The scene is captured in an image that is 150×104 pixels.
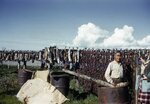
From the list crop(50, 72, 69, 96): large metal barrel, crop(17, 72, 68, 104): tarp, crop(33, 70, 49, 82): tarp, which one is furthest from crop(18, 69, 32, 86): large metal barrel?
crop(50, 72, 69, 96): large metal barrel

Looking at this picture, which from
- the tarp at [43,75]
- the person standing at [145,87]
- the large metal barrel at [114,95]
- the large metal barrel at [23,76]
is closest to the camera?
the large metal barrel at [114,95]

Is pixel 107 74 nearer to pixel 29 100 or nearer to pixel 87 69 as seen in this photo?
pixel 29 100

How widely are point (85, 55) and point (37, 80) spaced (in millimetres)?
3944

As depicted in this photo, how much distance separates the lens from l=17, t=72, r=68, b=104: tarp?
1071cm

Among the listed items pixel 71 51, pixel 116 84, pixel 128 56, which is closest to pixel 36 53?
pixel 71 51

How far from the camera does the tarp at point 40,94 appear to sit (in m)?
10.7

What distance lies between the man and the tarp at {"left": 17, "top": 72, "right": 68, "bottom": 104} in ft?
9.22

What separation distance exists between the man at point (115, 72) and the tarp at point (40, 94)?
281 centimetres

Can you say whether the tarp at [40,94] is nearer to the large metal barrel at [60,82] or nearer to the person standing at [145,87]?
the large metal barrel at [60,82]

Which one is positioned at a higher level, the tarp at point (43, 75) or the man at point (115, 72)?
the man at point (115, 72)

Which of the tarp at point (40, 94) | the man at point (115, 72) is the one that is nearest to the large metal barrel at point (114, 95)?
the man at point (115, 72)

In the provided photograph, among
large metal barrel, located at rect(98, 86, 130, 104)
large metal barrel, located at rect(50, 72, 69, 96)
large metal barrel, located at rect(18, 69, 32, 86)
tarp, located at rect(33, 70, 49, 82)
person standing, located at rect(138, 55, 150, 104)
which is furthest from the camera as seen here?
large metal barrel, located at rect(18, 69, 32, 86)

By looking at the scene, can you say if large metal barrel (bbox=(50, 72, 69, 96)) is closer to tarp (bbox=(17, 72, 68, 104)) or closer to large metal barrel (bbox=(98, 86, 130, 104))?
tarp (bbox=(17, 72, 68, 104))

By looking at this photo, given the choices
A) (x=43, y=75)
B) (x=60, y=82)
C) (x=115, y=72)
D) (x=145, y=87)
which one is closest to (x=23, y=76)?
(x=43, y=75)
